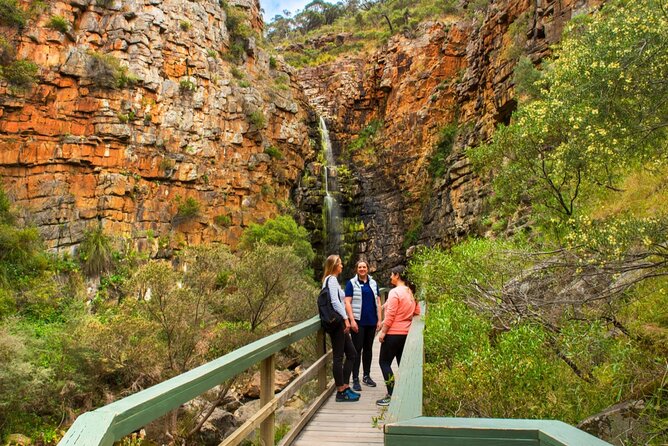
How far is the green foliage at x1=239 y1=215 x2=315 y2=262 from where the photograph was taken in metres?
21.2

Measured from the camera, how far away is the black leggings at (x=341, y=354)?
5.24 meters

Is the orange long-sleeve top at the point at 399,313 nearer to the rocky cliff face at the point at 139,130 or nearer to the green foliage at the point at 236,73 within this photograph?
the rocky cliff face at the point at 139,130

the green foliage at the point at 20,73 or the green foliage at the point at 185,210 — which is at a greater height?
the green foliage at the point at 20,73

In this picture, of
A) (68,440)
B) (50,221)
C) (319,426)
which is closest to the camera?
(68,440)

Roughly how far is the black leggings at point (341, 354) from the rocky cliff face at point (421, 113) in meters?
14.3

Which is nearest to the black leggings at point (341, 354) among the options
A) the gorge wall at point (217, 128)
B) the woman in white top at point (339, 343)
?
the woman in white top at point (339, 343)

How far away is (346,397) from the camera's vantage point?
5.41 meters

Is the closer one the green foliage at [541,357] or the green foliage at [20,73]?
the green foliage at [541,357]

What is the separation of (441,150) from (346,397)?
76.3 ft

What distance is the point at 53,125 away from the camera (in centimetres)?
1908

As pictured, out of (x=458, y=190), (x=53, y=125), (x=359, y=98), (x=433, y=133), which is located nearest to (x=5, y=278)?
(x=53, y=125)

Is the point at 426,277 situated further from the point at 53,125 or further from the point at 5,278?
the point at 53,125

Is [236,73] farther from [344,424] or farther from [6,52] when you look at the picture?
[344,424]

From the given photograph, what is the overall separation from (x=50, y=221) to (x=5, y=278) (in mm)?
3158
